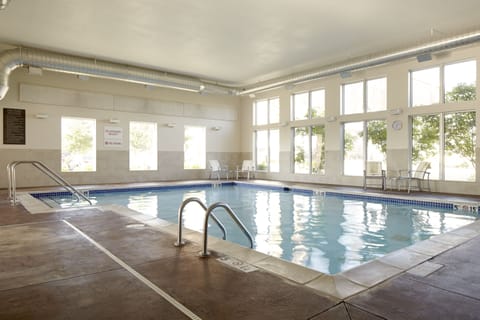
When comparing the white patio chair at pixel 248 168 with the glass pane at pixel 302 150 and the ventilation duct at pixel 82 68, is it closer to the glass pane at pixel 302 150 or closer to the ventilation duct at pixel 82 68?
the glass pane at pixel 302 150

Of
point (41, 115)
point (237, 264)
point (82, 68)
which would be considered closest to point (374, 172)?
point (237, 264)

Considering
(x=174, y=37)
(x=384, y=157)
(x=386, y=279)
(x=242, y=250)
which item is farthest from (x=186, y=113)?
(x=386, y=279)

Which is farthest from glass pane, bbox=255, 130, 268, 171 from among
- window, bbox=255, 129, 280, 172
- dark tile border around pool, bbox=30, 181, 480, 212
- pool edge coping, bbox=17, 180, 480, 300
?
pool edge coping, bbox=17, 180, 480, 300

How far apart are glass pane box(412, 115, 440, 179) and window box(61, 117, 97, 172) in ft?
30.1

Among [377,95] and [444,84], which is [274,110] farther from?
[444,84]

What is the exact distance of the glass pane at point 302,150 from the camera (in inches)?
433

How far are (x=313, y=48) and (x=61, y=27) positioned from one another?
549 centimetres

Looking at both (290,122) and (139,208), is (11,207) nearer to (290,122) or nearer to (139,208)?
(139,208)

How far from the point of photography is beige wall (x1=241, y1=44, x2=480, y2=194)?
7.48m

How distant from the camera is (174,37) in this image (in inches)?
273

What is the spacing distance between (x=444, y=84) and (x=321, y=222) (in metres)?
5.28

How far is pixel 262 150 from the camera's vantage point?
500 inches

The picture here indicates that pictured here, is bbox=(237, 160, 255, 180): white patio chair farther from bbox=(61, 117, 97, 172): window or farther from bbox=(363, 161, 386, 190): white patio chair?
bbox=(61, 117, 97, 172): window

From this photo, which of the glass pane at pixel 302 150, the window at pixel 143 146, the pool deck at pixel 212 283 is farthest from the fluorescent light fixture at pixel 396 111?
the window at pixel 143 146
